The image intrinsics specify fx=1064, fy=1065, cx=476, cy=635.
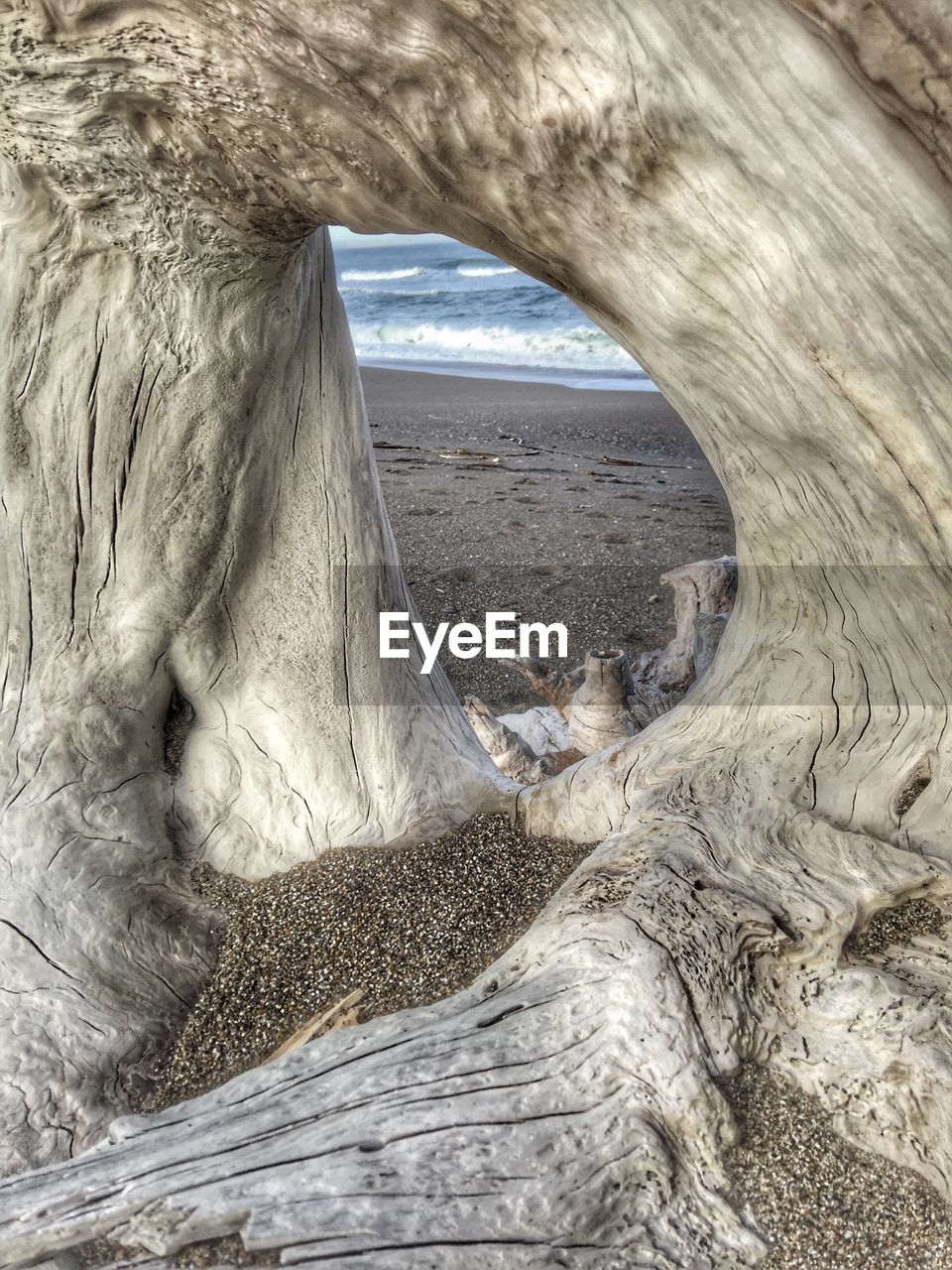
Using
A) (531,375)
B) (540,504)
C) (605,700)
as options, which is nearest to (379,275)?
(531,375)

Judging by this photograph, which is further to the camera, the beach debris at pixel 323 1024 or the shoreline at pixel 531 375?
the shoreline at pixel 531 375

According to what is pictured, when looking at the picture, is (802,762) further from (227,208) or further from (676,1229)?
(227,208)

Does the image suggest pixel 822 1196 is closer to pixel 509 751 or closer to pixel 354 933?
pixel 354 933

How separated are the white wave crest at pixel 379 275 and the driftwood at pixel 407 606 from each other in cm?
3061

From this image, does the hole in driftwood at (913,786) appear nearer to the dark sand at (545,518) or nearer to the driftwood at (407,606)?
the driftwood at (407,606)

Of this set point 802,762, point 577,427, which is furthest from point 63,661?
point 577,427

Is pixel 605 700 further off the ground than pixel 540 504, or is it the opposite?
pixel 605 700

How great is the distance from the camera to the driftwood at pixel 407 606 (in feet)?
4.21

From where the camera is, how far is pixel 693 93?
1.24 m

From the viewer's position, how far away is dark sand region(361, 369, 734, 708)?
5277mm

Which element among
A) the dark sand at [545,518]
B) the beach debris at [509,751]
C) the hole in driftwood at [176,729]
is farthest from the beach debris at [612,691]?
the hole in driftwood at [176,729]

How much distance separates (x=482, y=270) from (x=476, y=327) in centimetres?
762

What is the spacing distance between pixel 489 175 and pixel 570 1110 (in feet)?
4.20

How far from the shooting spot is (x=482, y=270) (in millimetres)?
29516
